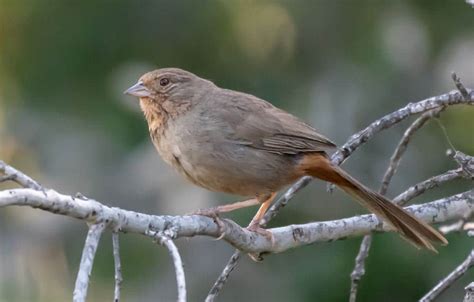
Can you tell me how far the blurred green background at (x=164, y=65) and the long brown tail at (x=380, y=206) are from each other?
343cm

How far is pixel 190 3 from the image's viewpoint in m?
10.6

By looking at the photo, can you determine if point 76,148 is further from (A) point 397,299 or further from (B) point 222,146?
(B) point 222,146

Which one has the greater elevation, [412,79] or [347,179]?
[412,79]

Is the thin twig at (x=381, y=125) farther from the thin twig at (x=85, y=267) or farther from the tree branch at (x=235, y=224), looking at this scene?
the thin twig at (x=85, y=267)

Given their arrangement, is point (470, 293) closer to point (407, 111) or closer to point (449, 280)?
point (449, 280)

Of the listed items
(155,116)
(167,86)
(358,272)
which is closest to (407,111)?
(358,272)

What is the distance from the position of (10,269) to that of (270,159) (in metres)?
4.43

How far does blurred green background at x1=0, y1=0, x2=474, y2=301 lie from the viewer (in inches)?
376

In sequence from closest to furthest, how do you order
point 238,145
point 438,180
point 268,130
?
point 438,180 < point 238,145 < point 268,130

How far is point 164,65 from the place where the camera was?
10.3 m

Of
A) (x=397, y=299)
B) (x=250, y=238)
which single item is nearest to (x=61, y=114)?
(x=397, y=299)

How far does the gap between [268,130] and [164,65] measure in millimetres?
4437

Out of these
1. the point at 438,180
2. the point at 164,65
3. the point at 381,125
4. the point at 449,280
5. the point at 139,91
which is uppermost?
the point at 164,65

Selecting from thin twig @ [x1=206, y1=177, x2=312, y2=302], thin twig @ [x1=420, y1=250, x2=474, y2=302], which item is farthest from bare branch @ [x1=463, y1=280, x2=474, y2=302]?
thin twig @ [x1=206, y1=177, x2=312, y2=302]
